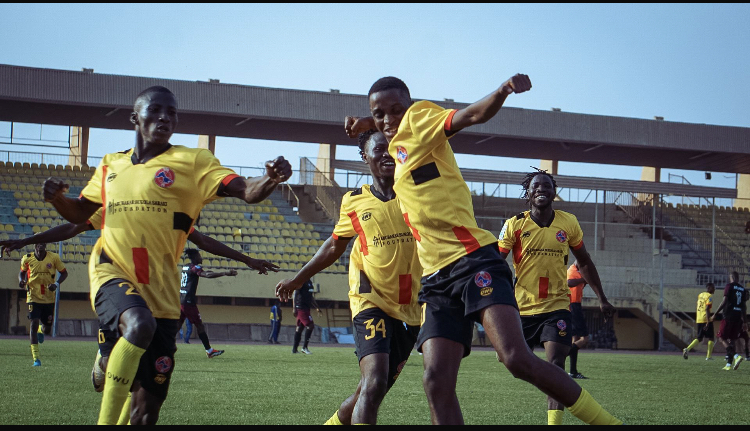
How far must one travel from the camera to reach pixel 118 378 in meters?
5.05

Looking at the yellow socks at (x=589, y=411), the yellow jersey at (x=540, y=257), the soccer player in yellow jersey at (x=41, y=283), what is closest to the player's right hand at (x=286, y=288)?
the yellow socks at (x=589, y=411)

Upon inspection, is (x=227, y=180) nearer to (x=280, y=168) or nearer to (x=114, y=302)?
(x=280, y=168)

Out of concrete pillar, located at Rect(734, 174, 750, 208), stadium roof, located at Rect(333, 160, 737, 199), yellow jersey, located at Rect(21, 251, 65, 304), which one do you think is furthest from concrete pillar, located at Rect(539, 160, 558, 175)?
yellow jersey, located at Rect(21, 251, 65, 304)

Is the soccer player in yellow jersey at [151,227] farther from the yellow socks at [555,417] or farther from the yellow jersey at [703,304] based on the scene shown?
the yellow jersey at [703,304]

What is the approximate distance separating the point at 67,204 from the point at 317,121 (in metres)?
30.0

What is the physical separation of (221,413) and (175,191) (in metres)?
3.54

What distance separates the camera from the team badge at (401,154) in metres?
5.52

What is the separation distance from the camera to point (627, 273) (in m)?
34.8

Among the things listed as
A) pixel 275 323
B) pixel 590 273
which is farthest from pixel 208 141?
pixel 590 273

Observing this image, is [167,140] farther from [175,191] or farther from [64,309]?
[64,309]

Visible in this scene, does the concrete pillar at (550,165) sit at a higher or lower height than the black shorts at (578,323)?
higher

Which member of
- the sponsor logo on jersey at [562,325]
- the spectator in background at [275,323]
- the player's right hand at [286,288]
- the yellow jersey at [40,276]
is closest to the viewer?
the player's right hand at [286,288]

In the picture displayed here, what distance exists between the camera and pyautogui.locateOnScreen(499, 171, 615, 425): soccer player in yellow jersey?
8.71 meters

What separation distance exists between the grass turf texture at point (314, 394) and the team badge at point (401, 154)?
3.32m
